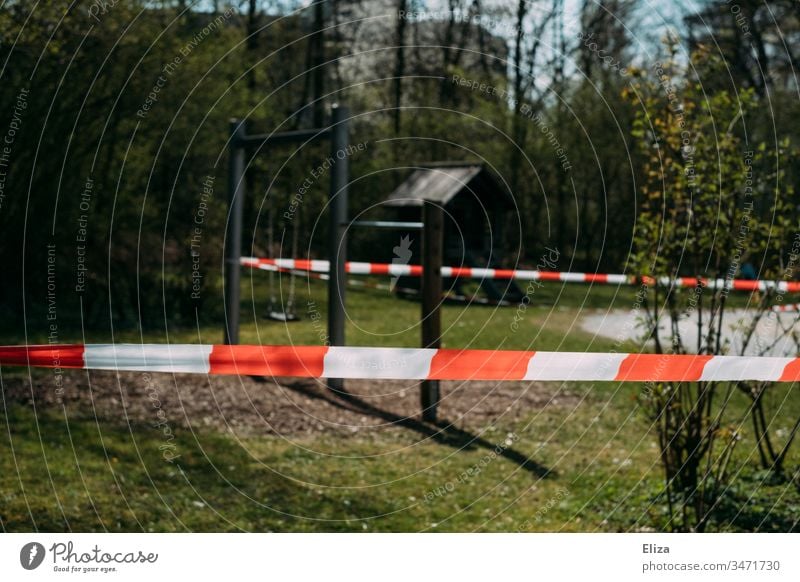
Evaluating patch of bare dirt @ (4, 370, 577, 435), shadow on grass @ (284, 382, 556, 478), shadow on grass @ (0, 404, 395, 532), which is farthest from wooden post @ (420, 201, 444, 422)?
shadow on grass @ (0, 404, 395, 532)

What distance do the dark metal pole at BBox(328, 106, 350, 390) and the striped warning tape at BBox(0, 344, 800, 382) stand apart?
4.15 m

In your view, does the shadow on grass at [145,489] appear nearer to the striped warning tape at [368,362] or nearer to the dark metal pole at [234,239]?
the striped warning tape at [368,362]

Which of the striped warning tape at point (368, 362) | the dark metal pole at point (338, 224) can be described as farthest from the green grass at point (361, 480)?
the striped warning tape at point (368, 362)

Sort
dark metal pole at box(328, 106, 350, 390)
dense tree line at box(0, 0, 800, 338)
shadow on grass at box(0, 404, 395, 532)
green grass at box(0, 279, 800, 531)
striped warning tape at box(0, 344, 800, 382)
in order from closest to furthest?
striped warning tape at box(0, 344, 800, 382) → shadow on grass at box(0, 404, 395, 532) → green grass at box(0, 279, 800, 531) → dark metal pole at box(328, 106, 350, 390) → dense tree line at box(0, 0, 800, 338)

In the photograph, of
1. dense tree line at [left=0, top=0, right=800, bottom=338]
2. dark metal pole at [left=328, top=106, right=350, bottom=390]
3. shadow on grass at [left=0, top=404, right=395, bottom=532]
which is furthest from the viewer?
dense tree line at [left=0, top=0, right=800, bottom=338]

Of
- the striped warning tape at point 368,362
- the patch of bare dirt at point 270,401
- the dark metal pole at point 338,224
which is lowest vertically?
the patch of bare dirt at point 270,401

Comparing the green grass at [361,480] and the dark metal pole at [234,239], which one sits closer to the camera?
the green grass at [361,480]

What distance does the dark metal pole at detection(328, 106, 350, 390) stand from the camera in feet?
27.0

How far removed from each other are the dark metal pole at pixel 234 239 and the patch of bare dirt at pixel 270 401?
547mm

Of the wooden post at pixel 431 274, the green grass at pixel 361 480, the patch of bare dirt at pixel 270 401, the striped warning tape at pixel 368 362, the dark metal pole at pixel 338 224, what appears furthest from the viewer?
the wooden post at pixel 431 274

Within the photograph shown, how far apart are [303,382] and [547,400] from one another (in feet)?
7.72

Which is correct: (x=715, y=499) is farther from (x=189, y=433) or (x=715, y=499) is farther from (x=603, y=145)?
(x=603, y=145)

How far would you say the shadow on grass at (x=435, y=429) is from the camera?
A: 7270 millimetres

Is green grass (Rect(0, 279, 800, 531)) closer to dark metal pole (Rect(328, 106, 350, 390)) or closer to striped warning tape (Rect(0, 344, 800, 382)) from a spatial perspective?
dark metal pole (Rect(328, 106, 350, 390))
